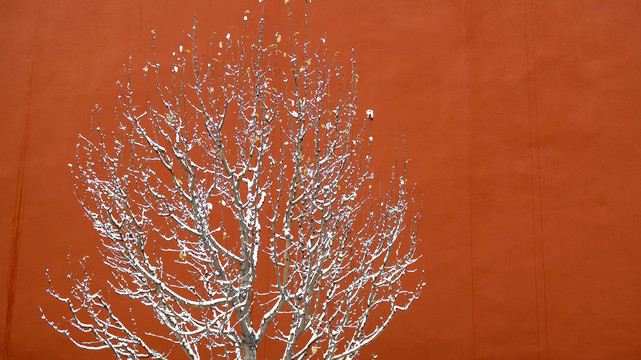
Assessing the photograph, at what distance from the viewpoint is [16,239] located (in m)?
6.68

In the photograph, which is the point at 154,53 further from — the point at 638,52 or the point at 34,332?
the point at 638,52

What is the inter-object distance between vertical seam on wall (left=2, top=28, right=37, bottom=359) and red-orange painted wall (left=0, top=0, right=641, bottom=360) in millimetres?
15

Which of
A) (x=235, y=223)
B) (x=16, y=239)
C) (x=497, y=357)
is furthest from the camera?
(x=16, y=239)

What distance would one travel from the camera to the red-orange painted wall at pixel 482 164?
222 inches

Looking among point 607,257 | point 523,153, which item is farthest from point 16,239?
point 607,257

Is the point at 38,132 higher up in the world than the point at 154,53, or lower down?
lower down

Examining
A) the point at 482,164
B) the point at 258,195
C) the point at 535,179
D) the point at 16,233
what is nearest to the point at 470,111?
the point at 482,164

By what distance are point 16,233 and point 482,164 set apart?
4460 mm

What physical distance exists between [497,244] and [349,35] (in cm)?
232

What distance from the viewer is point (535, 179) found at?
19.2ft

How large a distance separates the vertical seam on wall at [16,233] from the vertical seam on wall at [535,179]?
479 cm

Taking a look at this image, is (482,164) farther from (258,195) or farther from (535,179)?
(258,195)

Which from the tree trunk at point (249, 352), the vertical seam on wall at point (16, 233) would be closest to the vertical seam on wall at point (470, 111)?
the tree trunk at point (249, 352)

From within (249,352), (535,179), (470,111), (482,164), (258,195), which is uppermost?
(470,111)
